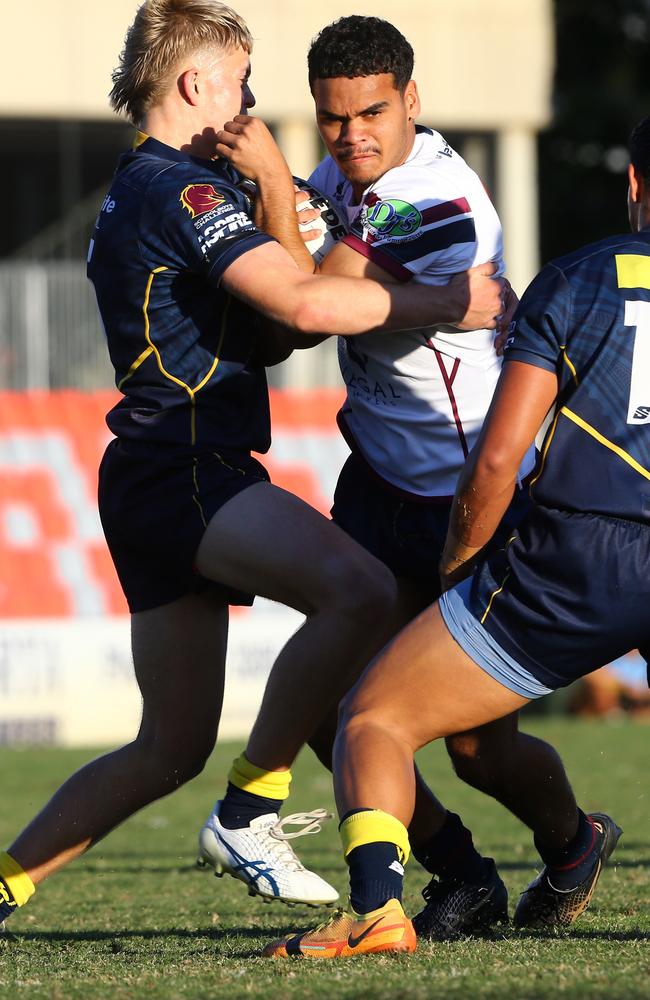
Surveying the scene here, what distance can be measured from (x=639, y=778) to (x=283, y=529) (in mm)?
6800

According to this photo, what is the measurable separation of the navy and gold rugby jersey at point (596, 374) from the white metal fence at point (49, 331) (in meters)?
13.6

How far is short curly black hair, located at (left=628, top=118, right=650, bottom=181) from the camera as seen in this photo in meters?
4.09

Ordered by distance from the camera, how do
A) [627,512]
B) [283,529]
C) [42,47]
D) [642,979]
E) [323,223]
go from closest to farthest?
[642,979] < [627,512] < [283,529] < [323,223] < [42,47]

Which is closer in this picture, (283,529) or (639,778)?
(283,529)

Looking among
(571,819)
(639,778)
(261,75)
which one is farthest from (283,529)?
(261,75)

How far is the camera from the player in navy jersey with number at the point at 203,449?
4375 millimetres

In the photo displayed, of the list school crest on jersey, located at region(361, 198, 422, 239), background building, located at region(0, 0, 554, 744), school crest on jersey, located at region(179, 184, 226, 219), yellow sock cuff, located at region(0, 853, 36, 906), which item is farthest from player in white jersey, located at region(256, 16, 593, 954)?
background building, located at region(0, 0, 554, 744)

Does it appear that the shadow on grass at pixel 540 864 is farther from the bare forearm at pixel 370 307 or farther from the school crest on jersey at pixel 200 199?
the school crest on jersey at pixel 200 199

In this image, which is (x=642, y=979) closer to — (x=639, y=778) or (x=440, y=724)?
(x=440, y=724)

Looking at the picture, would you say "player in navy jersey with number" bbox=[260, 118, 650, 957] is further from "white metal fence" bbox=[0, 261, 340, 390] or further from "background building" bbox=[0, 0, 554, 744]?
"white metal fence" bbox=[0, 261, 340, 390]

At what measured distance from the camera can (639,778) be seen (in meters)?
10.6

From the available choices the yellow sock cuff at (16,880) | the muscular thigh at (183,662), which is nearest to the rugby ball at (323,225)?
the muscular thigh at (183,662)

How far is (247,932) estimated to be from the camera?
5.11 meters

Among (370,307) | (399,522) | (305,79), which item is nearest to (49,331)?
(305,79)
